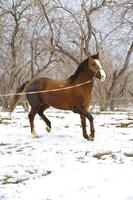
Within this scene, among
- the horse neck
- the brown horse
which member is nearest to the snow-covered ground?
the brown horse

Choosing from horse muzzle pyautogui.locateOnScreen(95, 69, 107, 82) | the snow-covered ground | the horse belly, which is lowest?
the snow-covered ground

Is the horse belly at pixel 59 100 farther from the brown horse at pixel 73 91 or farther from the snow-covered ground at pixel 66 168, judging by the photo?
the snow-covered ground at pixel 66 168

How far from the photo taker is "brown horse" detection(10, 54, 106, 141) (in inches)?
340

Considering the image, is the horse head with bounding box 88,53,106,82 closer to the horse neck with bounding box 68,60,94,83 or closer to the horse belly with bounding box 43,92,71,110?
the horse neck with bounding box 68,60,94,83

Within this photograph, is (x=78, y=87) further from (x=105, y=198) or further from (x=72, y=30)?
(x=72, y=30)

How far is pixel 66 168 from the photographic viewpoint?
5.60 metres

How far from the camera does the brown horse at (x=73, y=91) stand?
340 inches

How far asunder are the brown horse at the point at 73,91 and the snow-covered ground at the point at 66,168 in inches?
30.2

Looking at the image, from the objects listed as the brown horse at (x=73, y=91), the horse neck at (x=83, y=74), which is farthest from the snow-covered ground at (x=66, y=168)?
the horse neck at (x=83, y=74)

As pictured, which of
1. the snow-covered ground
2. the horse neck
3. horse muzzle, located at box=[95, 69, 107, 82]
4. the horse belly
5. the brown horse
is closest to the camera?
the snow-covered ground

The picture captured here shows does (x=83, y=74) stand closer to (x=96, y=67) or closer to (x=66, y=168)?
(x=96, y=67)

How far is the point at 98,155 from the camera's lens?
6.58 metres

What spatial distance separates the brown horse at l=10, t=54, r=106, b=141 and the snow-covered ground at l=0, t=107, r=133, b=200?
766 mm

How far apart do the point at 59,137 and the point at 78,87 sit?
4.42ft
